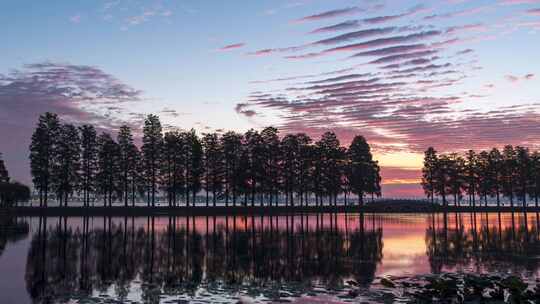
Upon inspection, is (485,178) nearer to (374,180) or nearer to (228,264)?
(374,180)

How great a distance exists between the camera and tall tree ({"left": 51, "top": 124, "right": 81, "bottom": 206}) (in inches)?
3944

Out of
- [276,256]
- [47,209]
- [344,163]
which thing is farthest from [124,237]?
[344,163]

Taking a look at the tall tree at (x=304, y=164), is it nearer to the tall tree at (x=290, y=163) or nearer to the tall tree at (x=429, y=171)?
the tall tree at (x=290, y=163)

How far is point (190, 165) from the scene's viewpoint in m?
112

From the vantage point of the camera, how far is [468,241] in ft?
Answer: 140

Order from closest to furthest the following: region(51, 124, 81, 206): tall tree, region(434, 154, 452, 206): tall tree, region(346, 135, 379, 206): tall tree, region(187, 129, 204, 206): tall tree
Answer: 1. region(51, 124, 81, 206): tall tree
2. region(187, 129, 204, 206): tall tree
3. region(346, 135, 379, 206): tall tree
4. region(434, 154, 452, 206): tall tree

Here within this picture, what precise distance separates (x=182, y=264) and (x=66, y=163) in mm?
84682

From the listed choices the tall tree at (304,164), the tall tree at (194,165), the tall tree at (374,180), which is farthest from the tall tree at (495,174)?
the tall tree at (194,165)

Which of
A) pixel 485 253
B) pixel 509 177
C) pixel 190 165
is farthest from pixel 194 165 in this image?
pixel 509 177

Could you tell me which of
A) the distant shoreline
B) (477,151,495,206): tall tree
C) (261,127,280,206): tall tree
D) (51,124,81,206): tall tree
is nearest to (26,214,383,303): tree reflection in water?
the distant shoreline

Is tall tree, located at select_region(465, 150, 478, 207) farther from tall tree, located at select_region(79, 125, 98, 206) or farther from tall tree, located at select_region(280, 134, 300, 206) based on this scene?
tall tree, located at select_region(79, 125, 98, 206)

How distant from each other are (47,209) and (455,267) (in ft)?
267

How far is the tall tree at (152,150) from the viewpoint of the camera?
108m

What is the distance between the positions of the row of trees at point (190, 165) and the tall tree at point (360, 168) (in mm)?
275
